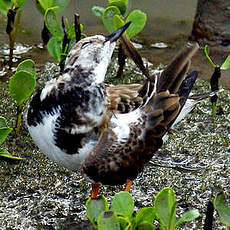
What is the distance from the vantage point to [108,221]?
2812 millimetres

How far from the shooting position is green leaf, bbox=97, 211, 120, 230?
2806 millimetres

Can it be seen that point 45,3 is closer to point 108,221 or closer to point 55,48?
point 55,48

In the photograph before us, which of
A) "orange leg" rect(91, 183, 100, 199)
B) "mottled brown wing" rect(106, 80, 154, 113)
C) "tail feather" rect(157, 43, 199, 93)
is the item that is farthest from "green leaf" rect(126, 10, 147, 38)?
"orange leg" rect(91, 183, 100, 199)

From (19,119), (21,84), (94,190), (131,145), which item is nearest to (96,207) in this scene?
(131,145)

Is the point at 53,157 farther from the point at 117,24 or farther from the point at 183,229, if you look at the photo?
the point at 117,24

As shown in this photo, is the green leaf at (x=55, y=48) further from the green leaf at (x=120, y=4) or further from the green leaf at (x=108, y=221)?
the green leaf at (x=108, y=221)

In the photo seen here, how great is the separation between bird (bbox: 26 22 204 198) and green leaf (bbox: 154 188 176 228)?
372mm

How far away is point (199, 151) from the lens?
418cm

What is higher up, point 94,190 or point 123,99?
point 123,99

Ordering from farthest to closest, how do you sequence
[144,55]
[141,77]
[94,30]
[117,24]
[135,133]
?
[94,30] → [144,55] → [141,77] → [117,24] → [135,133]

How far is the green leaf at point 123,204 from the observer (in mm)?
2961

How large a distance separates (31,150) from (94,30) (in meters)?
2.15

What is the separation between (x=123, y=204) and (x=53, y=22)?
1846 millimetres

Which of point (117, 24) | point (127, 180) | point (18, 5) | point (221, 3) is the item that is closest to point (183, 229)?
point (127, 180)
